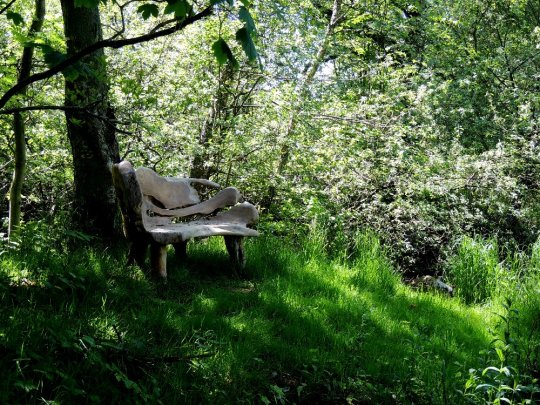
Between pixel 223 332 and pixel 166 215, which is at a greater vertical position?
pixel 166 215

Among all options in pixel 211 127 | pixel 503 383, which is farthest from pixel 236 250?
pixel 211 127

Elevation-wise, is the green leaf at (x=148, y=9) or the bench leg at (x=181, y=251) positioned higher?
the green leaf at (x=148, y=9)

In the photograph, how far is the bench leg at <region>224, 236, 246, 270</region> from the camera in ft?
15.7

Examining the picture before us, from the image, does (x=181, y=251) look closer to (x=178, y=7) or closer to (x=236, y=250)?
(x=236, y=250)

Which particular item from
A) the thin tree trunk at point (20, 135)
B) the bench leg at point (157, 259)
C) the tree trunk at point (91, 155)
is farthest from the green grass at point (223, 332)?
the thin tree trunk at point (20, 135)

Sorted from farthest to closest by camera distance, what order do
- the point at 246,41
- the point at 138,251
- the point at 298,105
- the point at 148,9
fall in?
the point at 298,105, the point at 138,251, the point at 148,9, the point at 246,41

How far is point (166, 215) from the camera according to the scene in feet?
16.7

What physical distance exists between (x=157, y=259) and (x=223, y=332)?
1.06 metres

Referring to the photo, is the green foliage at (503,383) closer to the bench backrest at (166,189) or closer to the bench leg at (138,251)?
the bench leg at (138,251)

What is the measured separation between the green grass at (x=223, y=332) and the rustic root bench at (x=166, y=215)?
0.21m

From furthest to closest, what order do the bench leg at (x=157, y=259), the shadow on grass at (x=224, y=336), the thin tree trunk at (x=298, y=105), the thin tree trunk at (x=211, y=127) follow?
the thin tree trunk at (x=211, y=127) < the thin tree trunk at (x=298, y=105) < the bench leg at (x=157, y=259) < the shadow on grass at (x=224, y=336)

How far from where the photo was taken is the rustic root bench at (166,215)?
13.4 feet

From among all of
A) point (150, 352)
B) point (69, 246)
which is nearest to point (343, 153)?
point (69, 246)

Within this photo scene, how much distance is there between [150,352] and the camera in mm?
2934
